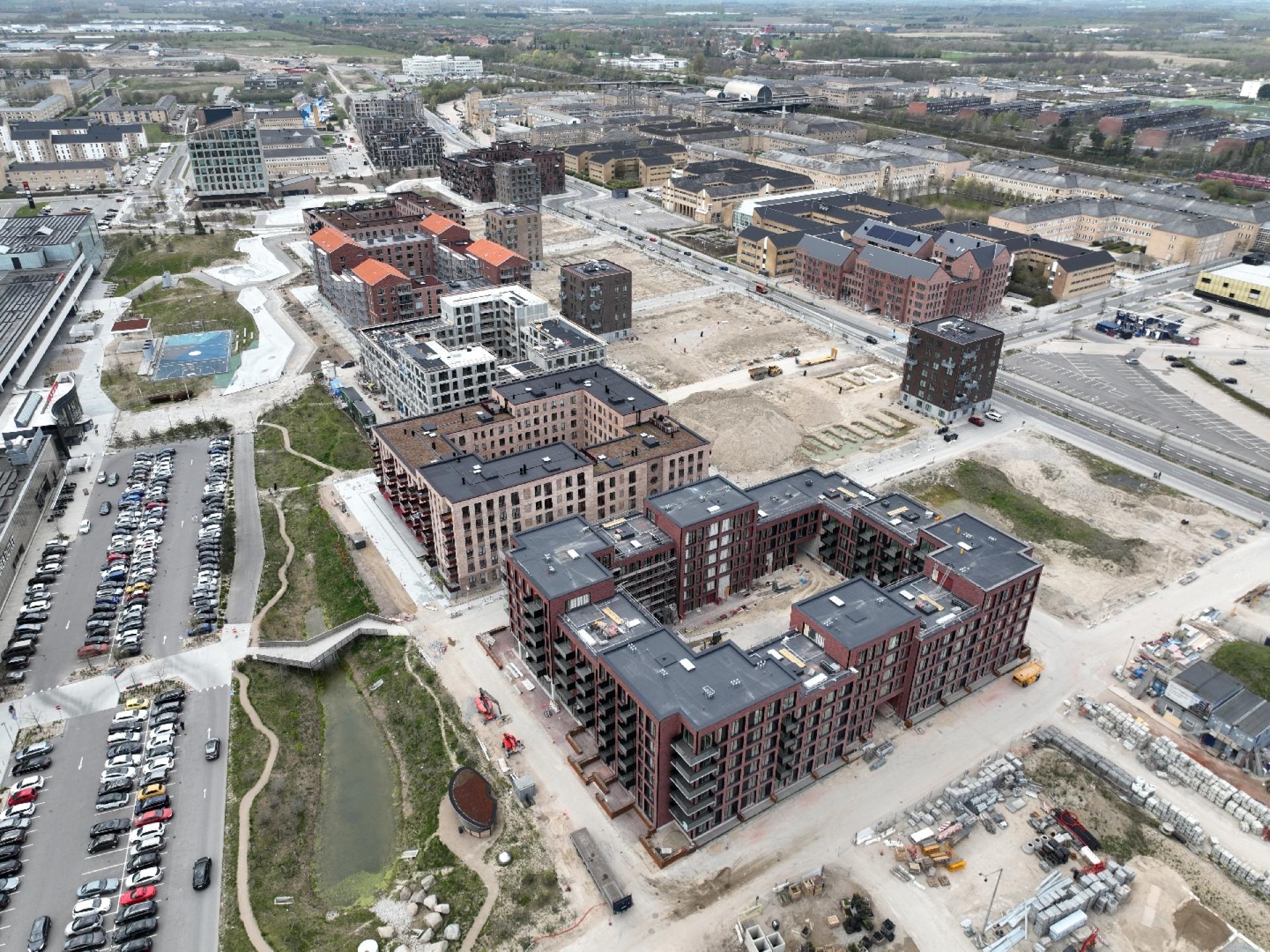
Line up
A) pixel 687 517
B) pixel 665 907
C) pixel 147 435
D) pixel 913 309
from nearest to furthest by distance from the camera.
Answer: pixel 665 907, pixel 687 517, pixel 147 435, pixel 913 309

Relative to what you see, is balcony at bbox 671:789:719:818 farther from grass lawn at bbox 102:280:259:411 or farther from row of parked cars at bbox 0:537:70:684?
grass lawn at bbox 102:280:259:411

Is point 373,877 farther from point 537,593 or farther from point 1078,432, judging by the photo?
point 1078,432

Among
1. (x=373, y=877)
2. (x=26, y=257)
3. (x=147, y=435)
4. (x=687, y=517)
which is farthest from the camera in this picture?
(x=26, y=257)

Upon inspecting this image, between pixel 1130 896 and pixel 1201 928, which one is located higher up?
pixel 1201 928

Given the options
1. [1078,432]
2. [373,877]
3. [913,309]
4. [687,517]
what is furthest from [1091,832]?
[913,309]

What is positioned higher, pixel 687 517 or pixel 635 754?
pixel 687 517

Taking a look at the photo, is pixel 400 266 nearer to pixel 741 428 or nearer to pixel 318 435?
pixel 318 435

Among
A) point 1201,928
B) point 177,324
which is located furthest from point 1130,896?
point 177,324
